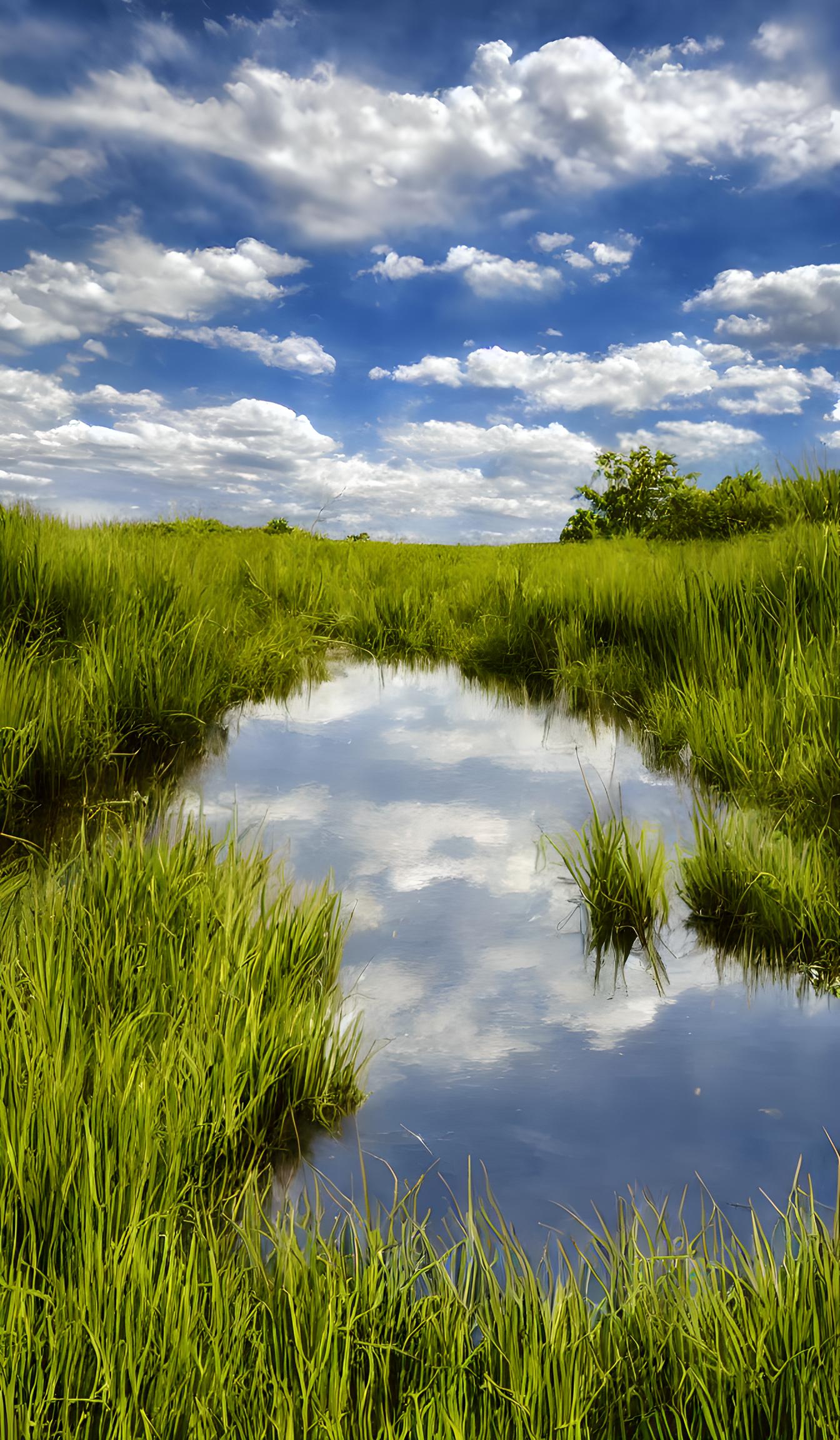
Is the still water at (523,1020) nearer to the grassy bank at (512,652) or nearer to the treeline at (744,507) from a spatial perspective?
the grassy bank at (512,652)

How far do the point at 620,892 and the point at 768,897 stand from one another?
30cm

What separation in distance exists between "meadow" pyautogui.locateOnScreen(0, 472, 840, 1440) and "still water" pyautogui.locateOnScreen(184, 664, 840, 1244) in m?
0.07

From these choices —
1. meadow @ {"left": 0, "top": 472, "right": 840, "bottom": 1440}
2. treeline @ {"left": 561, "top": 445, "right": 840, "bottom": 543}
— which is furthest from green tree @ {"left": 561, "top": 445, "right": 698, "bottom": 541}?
meadow @ {"left": 0, "top": 472, "right": 840, "bottom": 1440}

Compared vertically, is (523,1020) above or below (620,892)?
below

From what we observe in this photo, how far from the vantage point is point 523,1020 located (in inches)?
56.3

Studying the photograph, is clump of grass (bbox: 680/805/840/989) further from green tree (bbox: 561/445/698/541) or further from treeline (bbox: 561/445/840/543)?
green tree (bbox: 561/445/698/541)

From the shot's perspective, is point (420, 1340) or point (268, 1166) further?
point (268, 1166)

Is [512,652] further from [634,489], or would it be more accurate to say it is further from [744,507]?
[634,489]

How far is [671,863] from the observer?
201 centimetres

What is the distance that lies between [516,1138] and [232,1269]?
1.30 ft

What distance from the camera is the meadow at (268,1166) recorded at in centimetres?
85

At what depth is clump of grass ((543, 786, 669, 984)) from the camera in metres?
1.73

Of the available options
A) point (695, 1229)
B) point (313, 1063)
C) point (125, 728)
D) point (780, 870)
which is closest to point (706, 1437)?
point (695, 1229)

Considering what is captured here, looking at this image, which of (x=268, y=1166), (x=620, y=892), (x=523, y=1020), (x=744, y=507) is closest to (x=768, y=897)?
(x=620, y=892)
